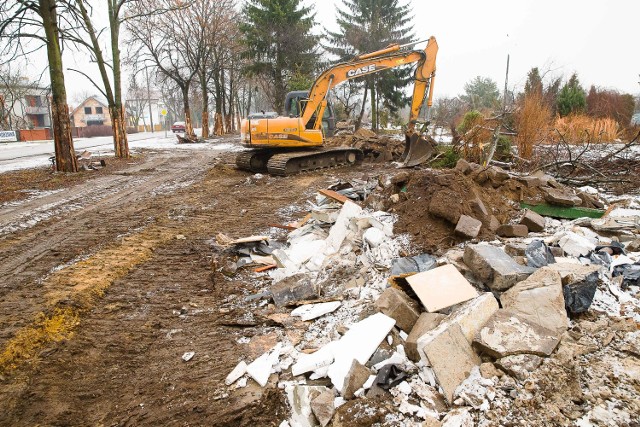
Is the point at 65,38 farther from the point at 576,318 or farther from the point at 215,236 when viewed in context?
the point at 576,318

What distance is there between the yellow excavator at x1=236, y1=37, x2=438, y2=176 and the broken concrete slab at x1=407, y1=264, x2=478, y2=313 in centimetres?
766

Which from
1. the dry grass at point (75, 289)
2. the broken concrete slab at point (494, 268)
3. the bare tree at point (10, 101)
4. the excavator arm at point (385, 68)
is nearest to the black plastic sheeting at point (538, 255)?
the broken concrete slab at point (494, 268)

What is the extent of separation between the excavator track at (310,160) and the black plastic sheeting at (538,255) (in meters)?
7.80

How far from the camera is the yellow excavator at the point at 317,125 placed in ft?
36.1

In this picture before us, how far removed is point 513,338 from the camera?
2.55m

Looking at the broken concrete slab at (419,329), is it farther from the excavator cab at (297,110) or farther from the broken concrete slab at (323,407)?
the excavator cab at (297,110)

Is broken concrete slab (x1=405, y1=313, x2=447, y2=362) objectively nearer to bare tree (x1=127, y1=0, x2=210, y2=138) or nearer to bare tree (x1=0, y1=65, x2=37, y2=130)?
bare tree (x1=0, y1=65, x2=37, y2=130)

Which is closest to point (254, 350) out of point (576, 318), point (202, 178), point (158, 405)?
point (158, 405)

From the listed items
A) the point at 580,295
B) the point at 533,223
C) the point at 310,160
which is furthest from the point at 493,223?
the point at 310,160

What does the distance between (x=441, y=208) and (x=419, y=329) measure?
7.58 feet

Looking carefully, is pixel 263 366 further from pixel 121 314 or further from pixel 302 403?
pixel 121 314

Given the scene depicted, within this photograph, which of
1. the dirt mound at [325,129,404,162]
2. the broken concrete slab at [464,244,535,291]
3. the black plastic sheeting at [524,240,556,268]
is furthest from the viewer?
the dirt mound at [325,129,404,162]

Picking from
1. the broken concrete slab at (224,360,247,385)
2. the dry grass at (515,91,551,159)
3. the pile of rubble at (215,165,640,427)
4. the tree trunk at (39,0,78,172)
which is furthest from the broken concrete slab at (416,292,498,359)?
the tree trunk at (39,0,78,172)

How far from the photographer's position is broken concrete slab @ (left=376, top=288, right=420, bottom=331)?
3068 millimetres
